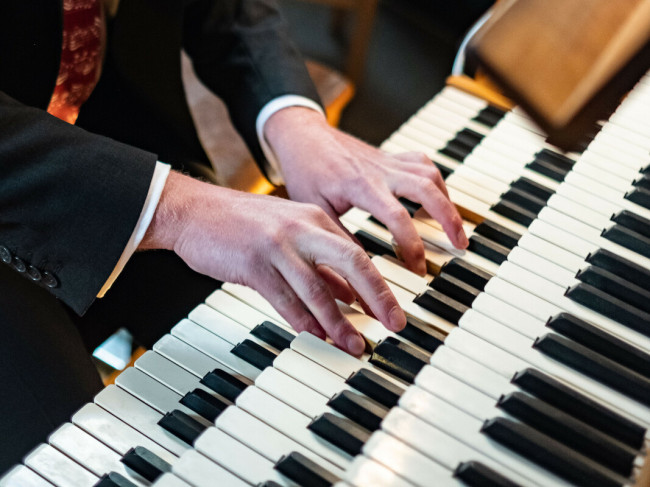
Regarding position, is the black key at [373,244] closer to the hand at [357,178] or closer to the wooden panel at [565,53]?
the hand at [357,178]

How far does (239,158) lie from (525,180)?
857 millimetres

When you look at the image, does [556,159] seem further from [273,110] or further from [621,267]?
[273,110]

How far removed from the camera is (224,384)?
0.83 m

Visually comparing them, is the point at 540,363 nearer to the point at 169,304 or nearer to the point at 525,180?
the point at 525,180

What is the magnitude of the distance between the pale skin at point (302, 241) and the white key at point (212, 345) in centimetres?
8

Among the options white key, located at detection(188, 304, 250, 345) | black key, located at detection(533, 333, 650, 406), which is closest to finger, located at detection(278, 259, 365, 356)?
white key, located at detection(188, 304, 250, 345)

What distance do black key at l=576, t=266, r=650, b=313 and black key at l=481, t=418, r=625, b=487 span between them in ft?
0.86

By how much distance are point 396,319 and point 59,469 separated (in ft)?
1.39

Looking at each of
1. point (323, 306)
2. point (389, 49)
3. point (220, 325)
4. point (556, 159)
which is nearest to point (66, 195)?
point (220, 325)

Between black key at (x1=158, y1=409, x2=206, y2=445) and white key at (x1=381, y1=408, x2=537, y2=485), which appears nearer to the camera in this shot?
white key at (x1=381, y1=408, x2=537, y2=485)

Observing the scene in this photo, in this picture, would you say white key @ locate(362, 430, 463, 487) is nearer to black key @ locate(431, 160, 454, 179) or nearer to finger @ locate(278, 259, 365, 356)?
finger @ locate(278, 259, 365, 356)

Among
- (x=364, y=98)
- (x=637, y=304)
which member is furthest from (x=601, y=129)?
(x=364, y=98)

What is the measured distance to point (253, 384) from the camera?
0.82 meters

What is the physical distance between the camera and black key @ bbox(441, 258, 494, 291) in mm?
951
